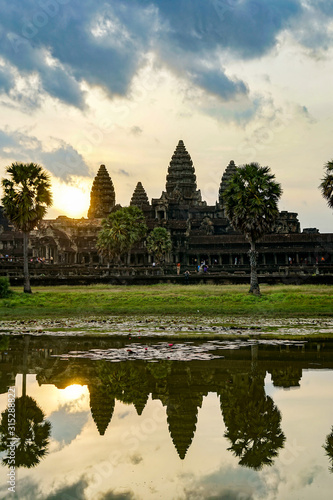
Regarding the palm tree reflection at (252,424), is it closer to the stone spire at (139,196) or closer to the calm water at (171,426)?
the calm water at (171,426)

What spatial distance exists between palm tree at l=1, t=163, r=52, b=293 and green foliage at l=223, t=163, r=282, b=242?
47.1 ft

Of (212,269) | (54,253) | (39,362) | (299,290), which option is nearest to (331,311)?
(299,290)

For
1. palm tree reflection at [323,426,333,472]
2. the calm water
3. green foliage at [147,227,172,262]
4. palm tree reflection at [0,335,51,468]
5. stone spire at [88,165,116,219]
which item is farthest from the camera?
stone spire at [88,165,116,219]

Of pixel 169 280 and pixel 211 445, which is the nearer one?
pixel 211 445

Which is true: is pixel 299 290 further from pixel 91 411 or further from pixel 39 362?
pixel 91 411

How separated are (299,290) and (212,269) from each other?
29433 mm

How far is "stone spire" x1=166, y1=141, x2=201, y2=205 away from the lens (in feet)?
426

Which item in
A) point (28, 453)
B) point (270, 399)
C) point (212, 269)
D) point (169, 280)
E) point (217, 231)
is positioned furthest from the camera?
point (217, 231)

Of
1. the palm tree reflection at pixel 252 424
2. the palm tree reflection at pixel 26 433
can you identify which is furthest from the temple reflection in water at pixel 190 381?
the palm tree reflection at pixel 26 433

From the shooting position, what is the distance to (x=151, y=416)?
1089 centimetres

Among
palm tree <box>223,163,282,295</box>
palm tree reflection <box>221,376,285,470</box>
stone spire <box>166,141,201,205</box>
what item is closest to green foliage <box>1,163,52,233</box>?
palm tree <box>223,163,282,295</box>

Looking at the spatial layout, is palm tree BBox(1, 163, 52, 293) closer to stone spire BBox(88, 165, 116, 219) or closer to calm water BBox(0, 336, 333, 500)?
calm water BBox(0, 336, 333, 500)

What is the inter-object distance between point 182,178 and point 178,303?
310ft

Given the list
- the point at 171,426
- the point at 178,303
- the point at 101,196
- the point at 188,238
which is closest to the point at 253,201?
the point at 178,303
